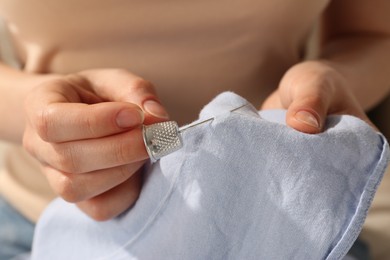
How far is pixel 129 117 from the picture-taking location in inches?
15.3

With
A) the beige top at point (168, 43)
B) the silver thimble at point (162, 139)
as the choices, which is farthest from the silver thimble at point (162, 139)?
the beige top at point (168, 43)

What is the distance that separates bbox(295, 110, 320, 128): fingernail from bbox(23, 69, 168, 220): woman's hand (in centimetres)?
12

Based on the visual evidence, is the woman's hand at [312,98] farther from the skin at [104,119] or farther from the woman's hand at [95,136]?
the woman's hand at [95,136]

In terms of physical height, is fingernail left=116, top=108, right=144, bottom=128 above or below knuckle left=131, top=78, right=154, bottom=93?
above

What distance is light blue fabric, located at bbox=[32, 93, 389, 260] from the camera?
384mm

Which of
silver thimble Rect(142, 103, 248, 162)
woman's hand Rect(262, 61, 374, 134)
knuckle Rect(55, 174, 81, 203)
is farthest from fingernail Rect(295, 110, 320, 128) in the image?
knuckle Rect(55, 174, 81, 203)

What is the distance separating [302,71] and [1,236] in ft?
1.42

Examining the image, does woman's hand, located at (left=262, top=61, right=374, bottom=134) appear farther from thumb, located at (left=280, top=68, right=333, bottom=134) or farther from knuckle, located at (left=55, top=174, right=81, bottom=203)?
knuckle, located at (left=55, top=174, right=81, bottom=203)

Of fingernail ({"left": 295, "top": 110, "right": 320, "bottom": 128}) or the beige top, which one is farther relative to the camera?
the beige top

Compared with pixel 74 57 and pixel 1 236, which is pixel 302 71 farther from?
pixel 1 236

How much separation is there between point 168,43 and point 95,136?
0.24m

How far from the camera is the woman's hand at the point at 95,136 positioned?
15.6 inches

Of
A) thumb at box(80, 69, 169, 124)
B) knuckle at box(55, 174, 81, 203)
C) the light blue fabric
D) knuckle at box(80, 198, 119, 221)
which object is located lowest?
knuckle at box(80, 198, 119, 221)

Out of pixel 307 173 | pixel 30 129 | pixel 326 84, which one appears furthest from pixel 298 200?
pixel 30 129
